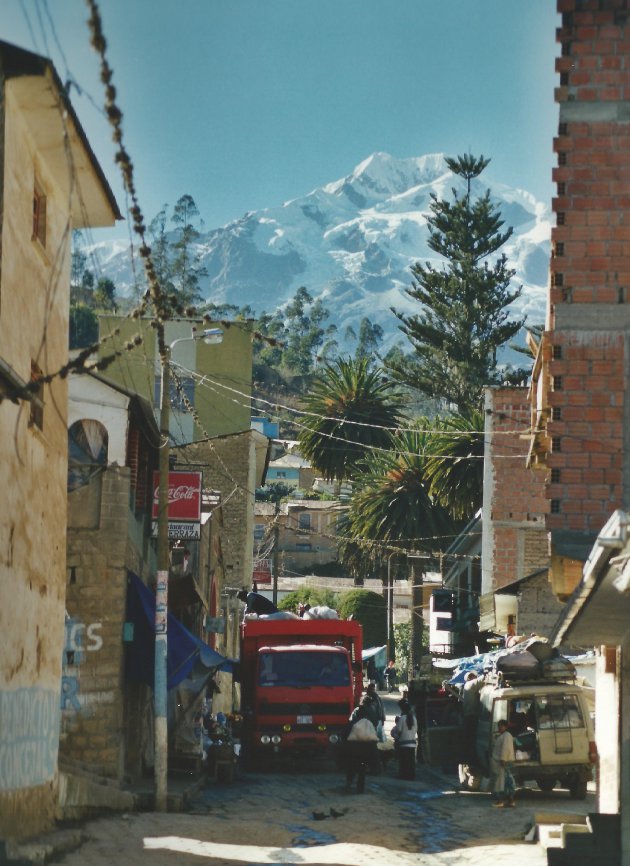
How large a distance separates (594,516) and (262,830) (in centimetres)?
655

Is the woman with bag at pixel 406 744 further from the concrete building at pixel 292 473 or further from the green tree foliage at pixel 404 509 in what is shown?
the concrete building at pixel 292 473

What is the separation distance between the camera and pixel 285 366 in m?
179

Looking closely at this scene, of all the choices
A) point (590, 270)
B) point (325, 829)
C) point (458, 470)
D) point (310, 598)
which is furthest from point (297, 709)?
point (310, 598)

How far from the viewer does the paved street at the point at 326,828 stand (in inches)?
612

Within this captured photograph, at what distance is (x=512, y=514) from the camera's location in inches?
1554

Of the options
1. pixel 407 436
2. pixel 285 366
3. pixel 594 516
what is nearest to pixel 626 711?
pixel 594 516

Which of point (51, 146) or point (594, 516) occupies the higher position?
point (51, 146)

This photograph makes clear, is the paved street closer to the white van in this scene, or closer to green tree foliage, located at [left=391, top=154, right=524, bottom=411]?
the white van

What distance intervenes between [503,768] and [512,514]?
61.5ft

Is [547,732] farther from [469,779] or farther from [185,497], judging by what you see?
[185,497]

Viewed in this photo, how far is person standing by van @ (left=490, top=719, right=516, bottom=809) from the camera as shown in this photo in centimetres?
2094

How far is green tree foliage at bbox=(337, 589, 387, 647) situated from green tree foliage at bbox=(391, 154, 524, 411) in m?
11.6

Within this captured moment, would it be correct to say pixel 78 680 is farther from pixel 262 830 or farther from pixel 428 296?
pixel 428 296

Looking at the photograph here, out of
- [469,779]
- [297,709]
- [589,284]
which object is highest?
[589,284]
